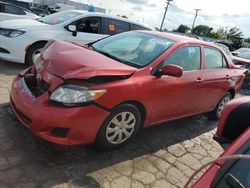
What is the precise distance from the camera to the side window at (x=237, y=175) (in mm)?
1580

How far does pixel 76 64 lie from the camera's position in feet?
11.1

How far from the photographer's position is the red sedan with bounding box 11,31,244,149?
323 centimetres

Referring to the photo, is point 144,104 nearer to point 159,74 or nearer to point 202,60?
point 159,74

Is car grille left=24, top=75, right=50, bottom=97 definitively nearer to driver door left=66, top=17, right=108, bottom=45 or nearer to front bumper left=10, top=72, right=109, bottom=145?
front bumper left=10, top=72, right=109, bottom=145

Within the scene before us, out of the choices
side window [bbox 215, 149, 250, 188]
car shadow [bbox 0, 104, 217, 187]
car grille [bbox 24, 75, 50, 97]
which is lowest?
car shadow [bbox 0, 104, 217, 187]

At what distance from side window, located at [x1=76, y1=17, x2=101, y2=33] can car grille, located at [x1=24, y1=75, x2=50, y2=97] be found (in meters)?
3.45

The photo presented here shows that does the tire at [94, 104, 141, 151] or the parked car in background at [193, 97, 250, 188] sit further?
the tire at [94, 104, 141, 151]

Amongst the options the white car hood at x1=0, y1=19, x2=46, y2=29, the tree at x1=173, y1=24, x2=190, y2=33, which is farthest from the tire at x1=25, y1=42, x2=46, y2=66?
the tree at x1=173, y1=24, x2=190, y2=33

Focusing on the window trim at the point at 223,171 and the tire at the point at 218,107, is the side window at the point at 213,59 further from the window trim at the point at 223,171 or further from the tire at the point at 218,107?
the window trim at the point at 223,171

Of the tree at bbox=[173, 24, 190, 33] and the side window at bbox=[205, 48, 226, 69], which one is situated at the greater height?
the side window at bbox=[205, 48, 226, 69]

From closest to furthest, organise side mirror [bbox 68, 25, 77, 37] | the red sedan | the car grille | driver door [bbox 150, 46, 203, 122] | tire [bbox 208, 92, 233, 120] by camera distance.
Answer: the red sedan, the car grille, driver door [bbox 150, 46, 203, 122], tire [bbox 208, 92, 233, 120], side mirror [bbox 68, 25, 77, 37]

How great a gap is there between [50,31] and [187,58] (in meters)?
3.53

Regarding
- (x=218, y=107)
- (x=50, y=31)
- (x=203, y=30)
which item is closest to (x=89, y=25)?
(x=50, y=31)

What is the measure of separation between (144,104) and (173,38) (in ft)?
4.42
